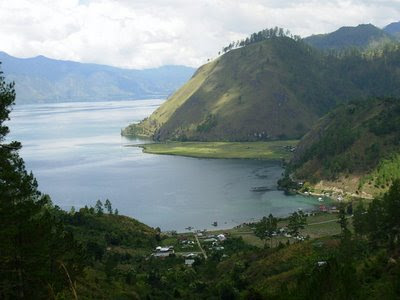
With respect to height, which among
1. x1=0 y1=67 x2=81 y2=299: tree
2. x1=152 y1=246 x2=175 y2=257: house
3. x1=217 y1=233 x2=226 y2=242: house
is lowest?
x1=217 y1=233 x2=226 y2=242: house

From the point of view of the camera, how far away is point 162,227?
15962cm

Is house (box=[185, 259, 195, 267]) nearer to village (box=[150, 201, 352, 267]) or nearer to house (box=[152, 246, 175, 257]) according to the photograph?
village (box=[150, 201, 352, 267])

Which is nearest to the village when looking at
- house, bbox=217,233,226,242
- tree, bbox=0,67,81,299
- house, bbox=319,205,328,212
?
house, bbox=217,233,226,242

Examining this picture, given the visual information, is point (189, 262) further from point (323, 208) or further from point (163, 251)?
point (323, 208)

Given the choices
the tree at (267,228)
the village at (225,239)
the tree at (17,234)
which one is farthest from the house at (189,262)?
the tree at (17,234)

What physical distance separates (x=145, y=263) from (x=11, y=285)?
2696 inches

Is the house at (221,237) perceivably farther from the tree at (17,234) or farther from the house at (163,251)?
the tree at (17,234)

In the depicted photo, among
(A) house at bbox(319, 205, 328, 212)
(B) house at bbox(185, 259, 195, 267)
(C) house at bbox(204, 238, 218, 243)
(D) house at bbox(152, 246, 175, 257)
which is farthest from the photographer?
(A) house at bbox(319, 205, 328, 212)

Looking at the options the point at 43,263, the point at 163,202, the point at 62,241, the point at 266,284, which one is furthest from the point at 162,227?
the point at 43,263

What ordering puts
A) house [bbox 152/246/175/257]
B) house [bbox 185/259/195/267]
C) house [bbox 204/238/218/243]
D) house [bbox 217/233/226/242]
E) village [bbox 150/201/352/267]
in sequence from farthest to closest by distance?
house [bbox 217/233/226/242] → house [bbox 204/238/218/243] → village [bbox 150/201/352/267] → house [bbox 152/246/175/257] → house [bbox 185/259/195/267]

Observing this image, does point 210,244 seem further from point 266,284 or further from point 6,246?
point 6,246

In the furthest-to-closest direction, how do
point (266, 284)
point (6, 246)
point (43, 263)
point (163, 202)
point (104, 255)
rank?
1. point (163, 202)
2. point (104, 255)
3. point (266, 284)
4. point (43, 263)
5. point (6, 246)

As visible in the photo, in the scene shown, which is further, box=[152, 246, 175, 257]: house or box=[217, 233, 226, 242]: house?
box=[217, 233, 226, 242]: house

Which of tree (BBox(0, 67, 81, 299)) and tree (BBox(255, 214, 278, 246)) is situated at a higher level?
tree (BBox(0, 67, 81, 299))
